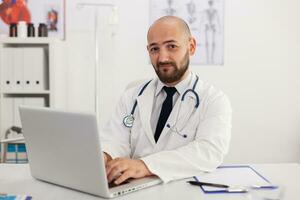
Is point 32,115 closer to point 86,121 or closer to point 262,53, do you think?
point 86,121

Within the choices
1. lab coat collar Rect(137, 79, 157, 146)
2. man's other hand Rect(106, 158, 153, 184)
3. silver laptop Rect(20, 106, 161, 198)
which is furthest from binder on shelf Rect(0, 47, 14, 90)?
man's other hand Rect(106, 158, 153, 184)

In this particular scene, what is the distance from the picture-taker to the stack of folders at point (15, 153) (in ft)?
9.00

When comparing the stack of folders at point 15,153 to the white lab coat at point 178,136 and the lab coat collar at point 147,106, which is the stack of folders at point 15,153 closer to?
the white lab coat at point 178,136

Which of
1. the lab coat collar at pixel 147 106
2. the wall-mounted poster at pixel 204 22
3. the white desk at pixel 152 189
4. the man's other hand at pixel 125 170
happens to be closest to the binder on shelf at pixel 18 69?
the wall-mounted poster at pixel 204 22

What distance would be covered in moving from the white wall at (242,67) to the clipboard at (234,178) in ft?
5.79

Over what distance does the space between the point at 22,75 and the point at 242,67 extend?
167 centimetres

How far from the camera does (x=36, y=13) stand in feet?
10.0

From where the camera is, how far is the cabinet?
2730 mm

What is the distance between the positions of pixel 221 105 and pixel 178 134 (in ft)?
0.68

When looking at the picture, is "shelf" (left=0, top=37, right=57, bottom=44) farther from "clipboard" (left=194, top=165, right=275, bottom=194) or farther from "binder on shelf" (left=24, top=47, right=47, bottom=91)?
"clipboard" (left=194, top=165, right=275, bottom=194)

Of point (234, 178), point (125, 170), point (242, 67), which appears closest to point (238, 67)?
point (242, 67)

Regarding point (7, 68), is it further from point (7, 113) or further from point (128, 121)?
point (128, 121)

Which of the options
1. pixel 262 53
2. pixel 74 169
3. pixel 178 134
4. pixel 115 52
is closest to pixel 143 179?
pixel 74 169

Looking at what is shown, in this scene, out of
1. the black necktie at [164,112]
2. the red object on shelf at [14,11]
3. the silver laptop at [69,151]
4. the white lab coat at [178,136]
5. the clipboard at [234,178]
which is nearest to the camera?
the silver laptop at [69,151]
